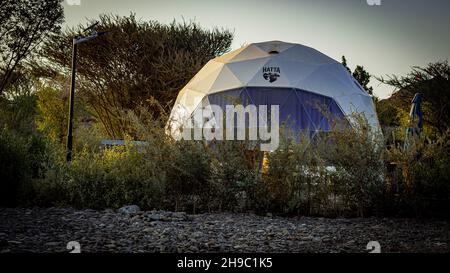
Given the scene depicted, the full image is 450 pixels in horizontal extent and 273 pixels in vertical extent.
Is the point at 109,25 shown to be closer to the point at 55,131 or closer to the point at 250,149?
the point at 55,131

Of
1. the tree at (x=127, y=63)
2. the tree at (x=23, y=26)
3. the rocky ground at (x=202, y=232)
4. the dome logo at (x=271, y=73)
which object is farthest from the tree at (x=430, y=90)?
the tree at (x=23, y=26)

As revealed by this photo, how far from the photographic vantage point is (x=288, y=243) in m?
4.19

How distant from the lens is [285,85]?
13703 mm

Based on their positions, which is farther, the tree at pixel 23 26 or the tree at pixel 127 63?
the tree at pixel 127 63

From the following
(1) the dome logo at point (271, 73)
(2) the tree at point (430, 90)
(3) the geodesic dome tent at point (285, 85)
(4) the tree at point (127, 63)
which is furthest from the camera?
(4) the tree at point (127, 63)

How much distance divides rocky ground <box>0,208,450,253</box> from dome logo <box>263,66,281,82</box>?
852 centimetres

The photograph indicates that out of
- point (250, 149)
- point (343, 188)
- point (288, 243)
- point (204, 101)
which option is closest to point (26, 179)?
point (250, 149)

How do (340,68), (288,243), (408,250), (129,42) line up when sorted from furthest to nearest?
(129,42), (340,68), (288,243), (408,250)

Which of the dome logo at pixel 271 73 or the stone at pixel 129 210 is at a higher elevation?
the dome logo at pixel 271 73

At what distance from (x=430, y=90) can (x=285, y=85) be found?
689 cm

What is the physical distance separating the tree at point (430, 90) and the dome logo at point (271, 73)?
6261 mm

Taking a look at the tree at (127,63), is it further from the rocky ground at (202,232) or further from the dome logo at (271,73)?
the rocky ground at (202,232)

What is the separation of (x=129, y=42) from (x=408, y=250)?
18.2 m

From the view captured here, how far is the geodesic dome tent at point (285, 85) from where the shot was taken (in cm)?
1365
